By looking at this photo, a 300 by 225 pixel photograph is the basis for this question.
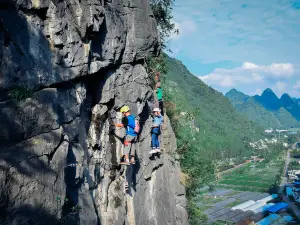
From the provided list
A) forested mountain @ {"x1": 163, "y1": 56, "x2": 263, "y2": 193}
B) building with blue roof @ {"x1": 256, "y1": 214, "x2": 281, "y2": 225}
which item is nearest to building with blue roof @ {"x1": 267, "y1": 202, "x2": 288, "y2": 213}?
building with blue roof @ {"x1": 256, "y1": 214, "x2": 281, "y2": 225}

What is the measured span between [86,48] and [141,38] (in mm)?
3152

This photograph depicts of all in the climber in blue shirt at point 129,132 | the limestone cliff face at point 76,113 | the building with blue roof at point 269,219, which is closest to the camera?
the limestone cliff face at point 76,113

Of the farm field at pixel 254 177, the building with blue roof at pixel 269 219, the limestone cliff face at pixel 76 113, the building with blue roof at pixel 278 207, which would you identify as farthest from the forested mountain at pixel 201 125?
the building with blue roof at pixel 278 207

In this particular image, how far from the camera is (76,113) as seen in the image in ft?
23.3

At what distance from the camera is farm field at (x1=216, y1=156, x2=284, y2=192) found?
77469 millimetres

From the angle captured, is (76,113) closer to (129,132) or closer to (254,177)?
(129,132)

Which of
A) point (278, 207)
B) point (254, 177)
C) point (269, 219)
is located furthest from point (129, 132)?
point (254, 177)

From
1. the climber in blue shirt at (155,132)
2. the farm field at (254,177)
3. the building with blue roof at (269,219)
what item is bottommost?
the building with blue roof at (269,219)

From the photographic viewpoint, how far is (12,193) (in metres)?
4.84

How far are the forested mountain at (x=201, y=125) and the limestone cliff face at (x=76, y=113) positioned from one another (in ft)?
12.3

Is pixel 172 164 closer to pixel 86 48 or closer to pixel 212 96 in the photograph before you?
pixel 86 48

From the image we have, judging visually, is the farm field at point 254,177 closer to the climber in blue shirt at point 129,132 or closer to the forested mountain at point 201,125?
the forested mountain at point 201,125

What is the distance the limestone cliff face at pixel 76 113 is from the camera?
520 centimetres

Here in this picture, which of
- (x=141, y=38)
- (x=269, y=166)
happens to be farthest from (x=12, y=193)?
(x=269, y=166)
